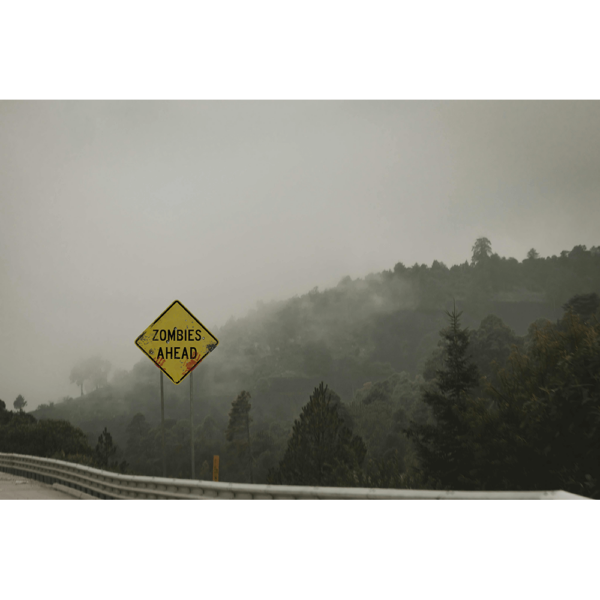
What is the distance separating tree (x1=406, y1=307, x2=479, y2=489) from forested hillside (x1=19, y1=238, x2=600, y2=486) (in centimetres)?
882

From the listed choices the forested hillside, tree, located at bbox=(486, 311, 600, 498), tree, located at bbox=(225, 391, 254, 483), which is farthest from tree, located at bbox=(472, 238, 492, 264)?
tree, located at bbox=(225, 391, 254, 483)

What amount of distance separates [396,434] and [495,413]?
22.4m

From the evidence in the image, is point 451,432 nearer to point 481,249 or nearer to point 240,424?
point 481,249

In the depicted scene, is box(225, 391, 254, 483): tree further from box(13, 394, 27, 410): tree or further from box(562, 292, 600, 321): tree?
box(562, 292, 600, 321): tree

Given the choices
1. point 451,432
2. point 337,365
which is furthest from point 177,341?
point 337,365

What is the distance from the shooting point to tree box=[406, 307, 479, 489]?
1741 centimetres

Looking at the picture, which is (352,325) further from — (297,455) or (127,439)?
(297,455)

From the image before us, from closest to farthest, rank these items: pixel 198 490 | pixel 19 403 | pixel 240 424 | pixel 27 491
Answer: pixel 198 490 < pixel 27 491 < pixel 19 403 < pixel 240 424

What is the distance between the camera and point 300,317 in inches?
Result: 1391

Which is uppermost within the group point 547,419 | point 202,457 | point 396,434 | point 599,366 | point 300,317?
point 300,317

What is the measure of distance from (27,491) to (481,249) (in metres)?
21.8

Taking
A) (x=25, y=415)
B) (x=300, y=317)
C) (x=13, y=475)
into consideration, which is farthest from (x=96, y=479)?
(x=300, y=317)

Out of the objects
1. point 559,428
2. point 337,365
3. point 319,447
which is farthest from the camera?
point 337,365

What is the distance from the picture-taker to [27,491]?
348 inches
